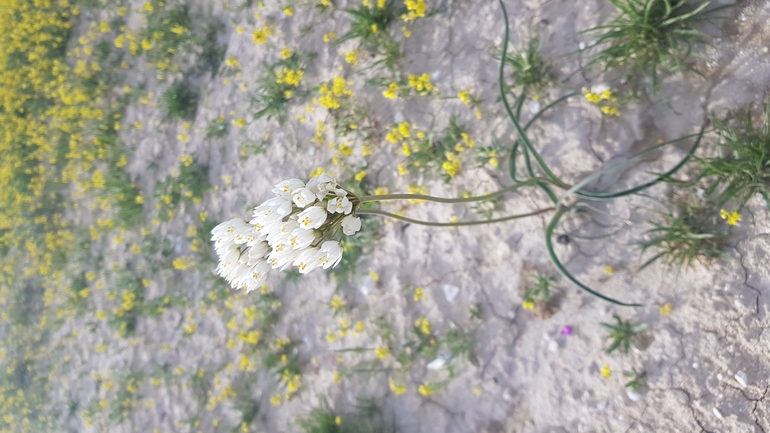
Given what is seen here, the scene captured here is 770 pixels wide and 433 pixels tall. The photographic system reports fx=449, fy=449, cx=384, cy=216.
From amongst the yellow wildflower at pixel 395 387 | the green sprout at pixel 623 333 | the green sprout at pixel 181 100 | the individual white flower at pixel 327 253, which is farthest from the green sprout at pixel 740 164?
the green sprout at pixel 181 100

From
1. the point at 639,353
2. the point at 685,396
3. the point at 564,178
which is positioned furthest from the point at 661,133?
the point at 685,396

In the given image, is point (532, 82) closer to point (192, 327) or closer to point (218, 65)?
point (218, 65)

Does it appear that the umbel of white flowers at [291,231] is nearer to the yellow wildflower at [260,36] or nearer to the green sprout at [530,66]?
the green sprout at [530,66]

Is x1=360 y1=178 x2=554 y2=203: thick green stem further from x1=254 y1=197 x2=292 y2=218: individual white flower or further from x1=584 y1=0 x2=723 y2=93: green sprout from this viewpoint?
x1=584 y1=0 x2=723 y2=93: green sprout

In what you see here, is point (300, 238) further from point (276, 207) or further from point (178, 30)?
point (178, 30)

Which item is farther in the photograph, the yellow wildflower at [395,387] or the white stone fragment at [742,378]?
the yellow wildflower at [395,387]

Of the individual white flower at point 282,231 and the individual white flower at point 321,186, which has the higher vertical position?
the individual white flower at point 321,186

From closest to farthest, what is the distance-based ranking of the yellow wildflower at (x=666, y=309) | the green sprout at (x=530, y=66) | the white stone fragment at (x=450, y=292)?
the yellow wildflower at (x=666, y=309) → the green sprout at (x=530, y=66) → the white stone fragment at (x=450, y=292)
